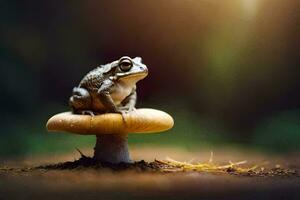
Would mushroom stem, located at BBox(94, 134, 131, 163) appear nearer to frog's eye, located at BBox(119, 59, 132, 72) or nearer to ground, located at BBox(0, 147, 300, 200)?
ground, located at BBox(0, 147, 300, 200)

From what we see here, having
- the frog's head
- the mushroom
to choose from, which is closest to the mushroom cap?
the mushroom

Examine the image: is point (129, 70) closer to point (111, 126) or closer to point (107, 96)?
point (107, 96)

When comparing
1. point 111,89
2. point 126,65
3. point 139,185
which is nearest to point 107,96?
point 111,89

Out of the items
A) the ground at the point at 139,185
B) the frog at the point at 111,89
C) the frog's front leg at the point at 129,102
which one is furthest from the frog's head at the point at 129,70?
the ground at the point at 139,185

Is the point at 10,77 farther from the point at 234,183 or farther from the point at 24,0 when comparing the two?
the point at 234,183

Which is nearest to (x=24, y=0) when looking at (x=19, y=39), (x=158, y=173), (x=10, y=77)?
(x=19, y=39)

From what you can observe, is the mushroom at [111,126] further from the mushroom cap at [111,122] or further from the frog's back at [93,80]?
the frog's back at [93,80]
